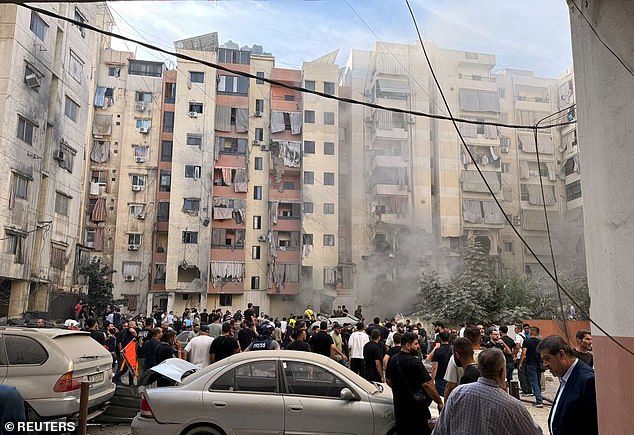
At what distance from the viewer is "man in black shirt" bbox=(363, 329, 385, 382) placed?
9.66 m

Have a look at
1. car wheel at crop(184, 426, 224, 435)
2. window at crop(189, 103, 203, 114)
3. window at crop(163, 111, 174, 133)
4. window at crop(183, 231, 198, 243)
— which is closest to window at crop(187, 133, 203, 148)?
window at crop(189, 103, 203, 114)

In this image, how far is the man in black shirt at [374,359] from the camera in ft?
31.7

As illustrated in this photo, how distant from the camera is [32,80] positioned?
26375 millimetres

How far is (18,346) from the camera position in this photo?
7035 mm

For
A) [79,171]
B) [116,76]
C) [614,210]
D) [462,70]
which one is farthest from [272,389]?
[116,76]

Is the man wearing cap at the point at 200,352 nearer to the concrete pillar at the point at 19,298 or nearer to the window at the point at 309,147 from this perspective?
the concrete pillar at the point at 19,298

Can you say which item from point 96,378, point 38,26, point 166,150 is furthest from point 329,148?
point 96,378

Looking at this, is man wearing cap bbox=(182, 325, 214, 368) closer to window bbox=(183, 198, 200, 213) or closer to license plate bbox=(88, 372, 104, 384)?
license plate bbox=(88, 372, 104, 384)

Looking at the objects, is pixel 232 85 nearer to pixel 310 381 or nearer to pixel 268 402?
pixel 310 381

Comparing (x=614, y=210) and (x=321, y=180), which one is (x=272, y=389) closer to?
(x=614, y=210)

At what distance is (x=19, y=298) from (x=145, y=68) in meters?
25.8

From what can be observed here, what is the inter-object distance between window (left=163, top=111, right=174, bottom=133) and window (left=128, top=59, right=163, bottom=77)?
13.4 ft

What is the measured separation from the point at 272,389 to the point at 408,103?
3812cm

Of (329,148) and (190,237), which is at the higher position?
(329,148)
